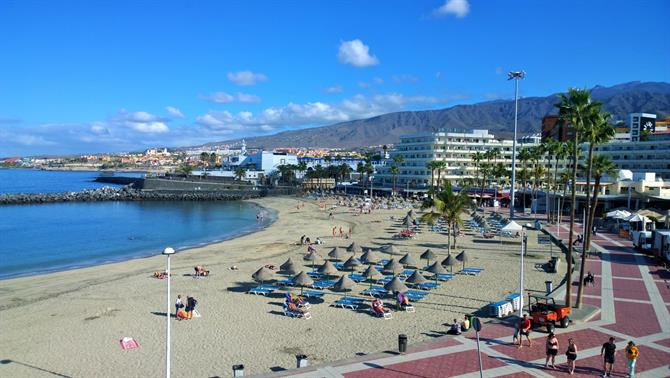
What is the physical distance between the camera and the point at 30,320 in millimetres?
21797

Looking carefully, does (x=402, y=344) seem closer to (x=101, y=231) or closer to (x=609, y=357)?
(x=609, y=357)

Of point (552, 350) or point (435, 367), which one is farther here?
point (435, 367)

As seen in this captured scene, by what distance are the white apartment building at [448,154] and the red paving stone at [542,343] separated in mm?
83244

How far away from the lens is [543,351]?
50.0ft

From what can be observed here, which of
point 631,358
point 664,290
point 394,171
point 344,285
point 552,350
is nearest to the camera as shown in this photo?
point 631,358

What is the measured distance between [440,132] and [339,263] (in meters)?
74.8

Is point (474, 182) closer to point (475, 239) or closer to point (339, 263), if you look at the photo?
point (475, 239)

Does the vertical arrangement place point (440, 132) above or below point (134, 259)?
above

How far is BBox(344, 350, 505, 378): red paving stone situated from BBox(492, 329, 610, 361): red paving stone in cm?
89

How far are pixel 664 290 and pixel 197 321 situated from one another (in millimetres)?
20547

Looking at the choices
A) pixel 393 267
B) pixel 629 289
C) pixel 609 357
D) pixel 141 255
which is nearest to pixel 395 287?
pixel 393 267

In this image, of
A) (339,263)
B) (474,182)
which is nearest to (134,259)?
(339,263)

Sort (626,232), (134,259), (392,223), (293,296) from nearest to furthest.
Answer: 1. (293,296)
2. (134,259)
3. (626,232)
4. (392,223)

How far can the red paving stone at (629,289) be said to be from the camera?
2187 cm
